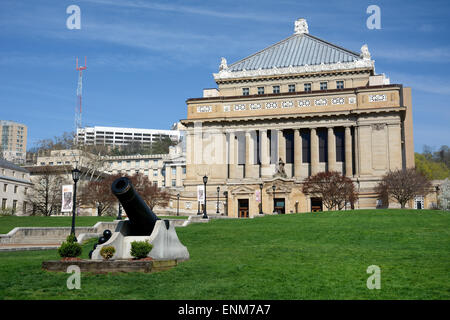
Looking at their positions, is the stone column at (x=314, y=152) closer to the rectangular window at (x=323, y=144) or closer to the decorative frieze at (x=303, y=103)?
the rectangular window at (x=323, y=144)

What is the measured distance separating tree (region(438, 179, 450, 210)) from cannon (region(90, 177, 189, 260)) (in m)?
56.2

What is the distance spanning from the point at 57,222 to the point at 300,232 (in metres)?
23.1

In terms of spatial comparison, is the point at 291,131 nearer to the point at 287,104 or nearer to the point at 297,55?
Result: the point at 287,104

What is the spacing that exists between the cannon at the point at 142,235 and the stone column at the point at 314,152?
54.6 metres

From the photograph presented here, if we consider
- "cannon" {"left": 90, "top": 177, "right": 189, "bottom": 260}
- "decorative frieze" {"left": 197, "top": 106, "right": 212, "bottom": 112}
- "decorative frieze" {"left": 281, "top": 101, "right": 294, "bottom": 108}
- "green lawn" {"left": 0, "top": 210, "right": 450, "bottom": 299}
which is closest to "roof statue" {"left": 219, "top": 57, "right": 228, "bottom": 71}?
"decorative frieze" {"left": 197, "top": 106, "right": 212, "bottom": 112}

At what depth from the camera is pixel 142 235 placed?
17859 millimetres

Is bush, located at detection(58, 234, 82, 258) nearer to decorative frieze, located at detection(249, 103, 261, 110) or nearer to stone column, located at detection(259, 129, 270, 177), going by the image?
stone column, located at detection(259, 129, 270, 177)

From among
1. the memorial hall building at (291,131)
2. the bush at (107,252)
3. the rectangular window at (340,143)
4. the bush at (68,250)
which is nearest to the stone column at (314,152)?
the memorial hall building at (291,131)

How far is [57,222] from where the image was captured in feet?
137

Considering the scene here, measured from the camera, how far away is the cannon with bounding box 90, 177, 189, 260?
1666cm

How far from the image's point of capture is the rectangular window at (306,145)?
241 feet

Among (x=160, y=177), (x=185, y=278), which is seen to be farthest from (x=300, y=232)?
(x=160, y=177)

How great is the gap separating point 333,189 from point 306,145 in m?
16.4

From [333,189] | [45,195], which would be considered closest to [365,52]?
[333,189]
